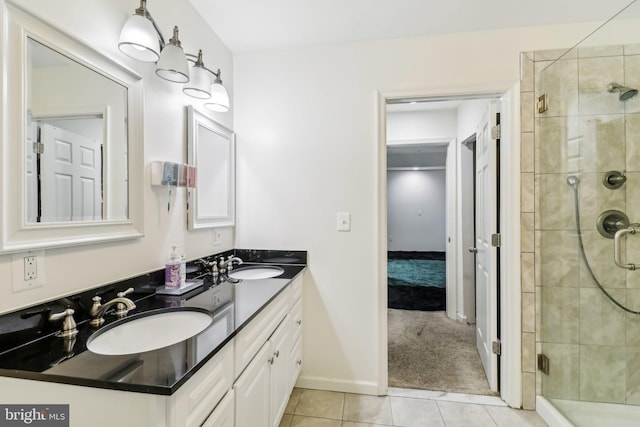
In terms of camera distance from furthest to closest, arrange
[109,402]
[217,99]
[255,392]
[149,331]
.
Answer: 1. [217,99]
2. [255,392]
3. [149,331]
4. [109,402]

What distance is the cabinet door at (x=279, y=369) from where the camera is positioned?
1.43m

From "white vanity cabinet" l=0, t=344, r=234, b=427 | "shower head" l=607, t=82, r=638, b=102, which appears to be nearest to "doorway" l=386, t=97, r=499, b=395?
"shower head" l=607, t=82, r=638, b=102

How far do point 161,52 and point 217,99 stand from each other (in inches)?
17.6

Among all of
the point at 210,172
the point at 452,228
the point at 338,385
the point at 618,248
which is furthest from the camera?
the point at 452,228

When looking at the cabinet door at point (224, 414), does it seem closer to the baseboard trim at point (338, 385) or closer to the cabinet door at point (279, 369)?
the cabinet door at point (279, 369)

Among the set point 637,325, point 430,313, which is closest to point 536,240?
point 637,325

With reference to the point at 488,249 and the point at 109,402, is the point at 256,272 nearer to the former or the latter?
the point at 109,402

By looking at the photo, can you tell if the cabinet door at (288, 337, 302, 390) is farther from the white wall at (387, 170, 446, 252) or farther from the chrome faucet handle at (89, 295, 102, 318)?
the white wall at (387, 170, 446, 252)

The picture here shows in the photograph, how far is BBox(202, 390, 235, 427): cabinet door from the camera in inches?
35.0

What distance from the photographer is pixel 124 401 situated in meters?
0.70

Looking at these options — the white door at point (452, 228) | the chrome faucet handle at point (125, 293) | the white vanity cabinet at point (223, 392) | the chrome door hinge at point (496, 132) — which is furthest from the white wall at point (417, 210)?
the chrome faucet handle at point (125, 293)

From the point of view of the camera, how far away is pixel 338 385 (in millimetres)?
2018

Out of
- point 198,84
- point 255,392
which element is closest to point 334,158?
point 198,84

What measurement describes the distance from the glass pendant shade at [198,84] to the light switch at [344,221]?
1.12 m
